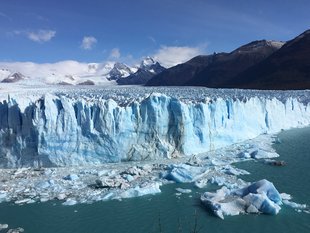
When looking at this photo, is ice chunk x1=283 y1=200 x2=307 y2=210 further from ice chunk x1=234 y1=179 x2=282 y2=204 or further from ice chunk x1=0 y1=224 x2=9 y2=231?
ice chunk x1=0 y1=224 x2=9 y2=231

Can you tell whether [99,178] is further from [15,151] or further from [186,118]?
[186,118]

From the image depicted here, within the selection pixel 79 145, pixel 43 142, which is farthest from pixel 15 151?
pixel 79 145

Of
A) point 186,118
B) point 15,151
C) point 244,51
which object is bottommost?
point 15,151

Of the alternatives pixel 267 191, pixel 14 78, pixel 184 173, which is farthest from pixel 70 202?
pixel 14 78

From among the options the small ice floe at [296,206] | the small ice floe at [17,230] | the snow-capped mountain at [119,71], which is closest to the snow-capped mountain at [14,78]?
the snow-capped mountain at [119,71]

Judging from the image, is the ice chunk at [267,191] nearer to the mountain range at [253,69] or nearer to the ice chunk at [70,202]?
the ice chunk at [70,202]

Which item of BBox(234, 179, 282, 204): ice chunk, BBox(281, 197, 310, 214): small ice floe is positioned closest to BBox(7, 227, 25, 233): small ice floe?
BBox(234, 179, 282, 204): ice chunk

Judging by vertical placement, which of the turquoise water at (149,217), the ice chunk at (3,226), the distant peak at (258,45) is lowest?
the ice chunk at (3,226)
